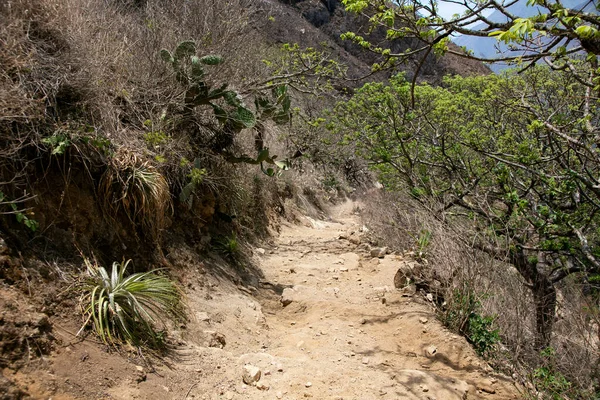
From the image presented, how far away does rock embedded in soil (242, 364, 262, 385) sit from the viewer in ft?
10.2

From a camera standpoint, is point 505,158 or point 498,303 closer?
point 498,303

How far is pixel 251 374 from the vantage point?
10.2 ft

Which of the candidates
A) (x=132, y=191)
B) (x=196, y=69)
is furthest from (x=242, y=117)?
(x=132, y=191)

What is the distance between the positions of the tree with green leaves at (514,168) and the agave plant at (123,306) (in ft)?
10.1

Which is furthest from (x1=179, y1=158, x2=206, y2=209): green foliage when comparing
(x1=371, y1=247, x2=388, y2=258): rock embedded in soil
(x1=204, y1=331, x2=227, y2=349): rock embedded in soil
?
(x1=371, y1=247, x2=388, y2=258): rock embedded in soil

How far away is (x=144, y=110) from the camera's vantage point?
502 cm

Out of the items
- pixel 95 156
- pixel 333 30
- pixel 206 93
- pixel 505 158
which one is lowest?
pixel 95 156

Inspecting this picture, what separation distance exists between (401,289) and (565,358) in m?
1.83

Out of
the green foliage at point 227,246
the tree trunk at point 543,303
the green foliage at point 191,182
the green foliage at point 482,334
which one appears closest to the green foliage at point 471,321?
the green foliage at point 482,334

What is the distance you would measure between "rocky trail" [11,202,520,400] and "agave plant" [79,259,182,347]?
0.16 meters

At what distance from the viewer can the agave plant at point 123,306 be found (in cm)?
293

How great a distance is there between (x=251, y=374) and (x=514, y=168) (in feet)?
16.1

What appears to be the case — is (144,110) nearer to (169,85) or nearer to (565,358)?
(169,85)

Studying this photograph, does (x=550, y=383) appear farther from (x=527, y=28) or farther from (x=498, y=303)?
(x=527, y=28)
